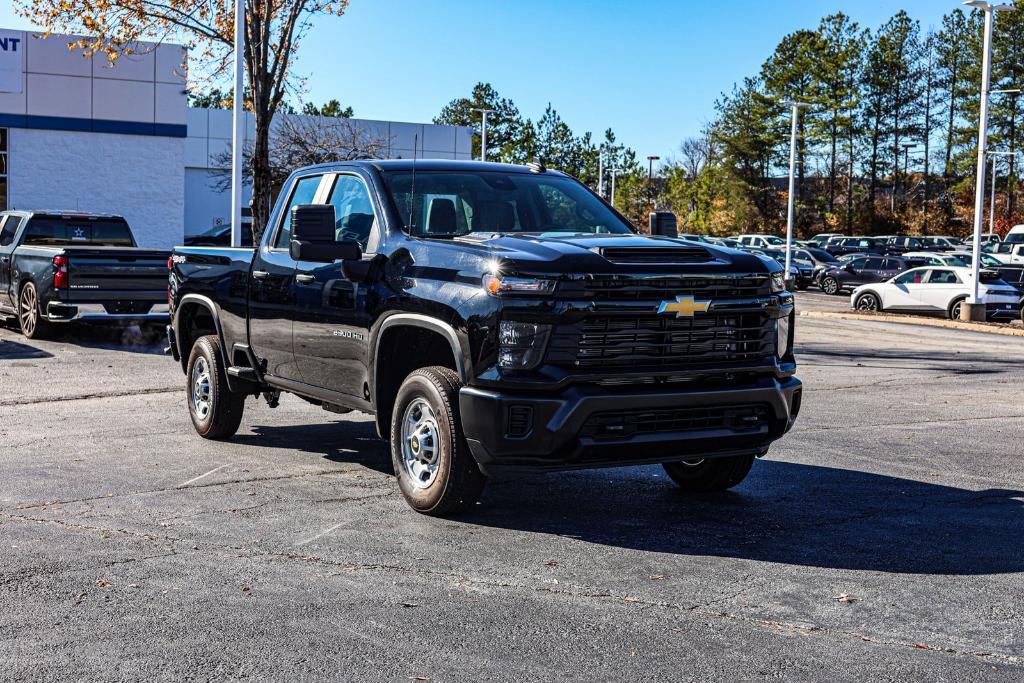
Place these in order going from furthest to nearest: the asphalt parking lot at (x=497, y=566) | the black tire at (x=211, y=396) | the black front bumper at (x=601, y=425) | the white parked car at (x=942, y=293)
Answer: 1. the white parked car at (x=942, y=293)
2. the black tire at (x=211, y=396)
3. the black front bumper at (x=601, y=425)
4. the asphalt parking lot at (x=497, y=566)

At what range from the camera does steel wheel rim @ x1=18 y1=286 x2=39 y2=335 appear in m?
17.7

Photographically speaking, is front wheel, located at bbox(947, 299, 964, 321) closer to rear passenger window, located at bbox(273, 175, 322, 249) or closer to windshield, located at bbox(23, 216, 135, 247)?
windshield, located at bbox(23, 216, 135, 247)

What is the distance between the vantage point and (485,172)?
8.09m

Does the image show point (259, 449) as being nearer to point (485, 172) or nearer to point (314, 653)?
point (485, 172)

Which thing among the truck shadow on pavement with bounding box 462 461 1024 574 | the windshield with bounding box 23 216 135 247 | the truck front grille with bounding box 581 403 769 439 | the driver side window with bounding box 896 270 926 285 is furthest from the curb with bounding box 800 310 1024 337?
the truck front grille with bounding box 581 403 769 439

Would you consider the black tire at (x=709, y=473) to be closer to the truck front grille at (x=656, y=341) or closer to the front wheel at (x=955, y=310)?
the truck front grille at (x=656, y=341)

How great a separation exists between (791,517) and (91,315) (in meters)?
12.7

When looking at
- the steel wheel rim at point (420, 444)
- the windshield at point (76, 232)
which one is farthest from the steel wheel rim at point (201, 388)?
the windshield at point (76, 232)

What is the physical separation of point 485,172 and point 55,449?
3.79 m

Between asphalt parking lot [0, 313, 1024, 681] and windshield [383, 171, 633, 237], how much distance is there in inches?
65.1

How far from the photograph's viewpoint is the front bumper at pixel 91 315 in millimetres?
17000

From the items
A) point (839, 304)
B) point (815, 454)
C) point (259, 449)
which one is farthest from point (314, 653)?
point (839, 304)

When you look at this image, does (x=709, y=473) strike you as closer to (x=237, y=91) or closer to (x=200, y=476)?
(x=200, y=476)

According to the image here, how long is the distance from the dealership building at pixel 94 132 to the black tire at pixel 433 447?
32.9 m
